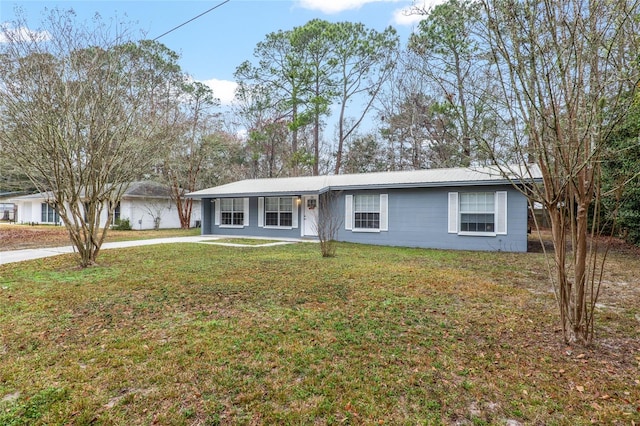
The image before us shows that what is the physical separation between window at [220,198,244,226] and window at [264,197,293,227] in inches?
50.1

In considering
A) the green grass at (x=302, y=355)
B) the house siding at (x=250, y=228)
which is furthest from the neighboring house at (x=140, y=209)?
the green grass at (x=302, y=355)

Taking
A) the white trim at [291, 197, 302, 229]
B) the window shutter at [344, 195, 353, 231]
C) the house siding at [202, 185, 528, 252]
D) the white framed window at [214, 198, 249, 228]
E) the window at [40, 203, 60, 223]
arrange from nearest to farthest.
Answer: the house siding at [202, 185, 528, 252] < the window shutter at [344, 195, 353, 231] < the white trim at [291, 197, 302, 229] < the white framed window at [214, 198, 249, 228] < the window at [40, 203, 60, 223]

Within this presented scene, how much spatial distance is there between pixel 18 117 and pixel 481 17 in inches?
315

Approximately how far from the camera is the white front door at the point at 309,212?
45.0ft

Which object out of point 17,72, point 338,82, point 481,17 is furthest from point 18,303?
A: point 338,82

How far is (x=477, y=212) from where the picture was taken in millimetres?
10820

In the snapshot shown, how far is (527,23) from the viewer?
2986 millimetres

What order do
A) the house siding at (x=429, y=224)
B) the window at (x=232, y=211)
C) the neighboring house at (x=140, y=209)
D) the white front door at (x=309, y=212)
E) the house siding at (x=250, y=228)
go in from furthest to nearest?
1. the neighboring house at (x=140, y=209)
2. the window at (x=232, y=211)
3. the house siding at (x=250, y=228)
4. the white front door at (x=309, y=212)
5. the house siding at (x=429, y=224)

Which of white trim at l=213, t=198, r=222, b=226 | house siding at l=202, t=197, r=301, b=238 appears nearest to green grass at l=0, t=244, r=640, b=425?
house siding at l=202, t=197, r=301, b=238

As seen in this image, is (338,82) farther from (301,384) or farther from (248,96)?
(301,384)

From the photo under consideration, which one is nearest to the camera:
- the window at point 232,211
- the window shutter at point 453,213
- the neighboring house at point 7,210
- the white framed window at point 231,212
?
the window shutter at point 453,213

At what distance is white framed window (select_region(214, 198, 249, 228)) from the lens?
49.2 ft

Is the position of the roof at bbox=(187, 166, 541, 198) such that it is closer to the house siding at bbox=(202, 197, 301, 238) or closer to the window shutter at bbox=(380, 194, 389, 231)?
the window shutter at bbox=(380, 194, 389, 231)

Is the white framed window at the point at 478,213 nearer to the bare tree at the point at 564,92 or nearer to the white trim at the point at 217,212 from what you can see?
the bare tree at the point at 564,92
